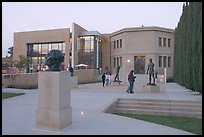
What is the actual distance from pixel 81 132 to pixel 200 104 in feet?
24.8

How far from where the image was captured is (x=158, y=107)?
41.9 feet

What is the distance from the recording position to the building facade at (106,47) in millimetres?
43688

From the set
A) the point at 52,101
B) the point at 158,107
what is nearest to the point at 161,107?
the point at 158,107

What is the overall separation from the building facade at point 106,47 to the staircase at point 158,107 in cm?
2592

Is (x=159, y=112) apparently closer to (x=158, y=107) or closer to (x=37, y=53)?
(x=158, y=107)

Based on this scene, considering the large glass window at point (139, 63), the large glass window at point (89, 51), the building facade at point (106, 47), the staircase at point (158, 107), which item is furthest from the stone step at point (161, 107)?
the large glass window at point (89, 51)

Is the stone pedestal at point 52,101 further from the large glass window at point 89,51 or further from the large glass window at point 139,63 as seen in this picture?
the large glass window at point 89,51

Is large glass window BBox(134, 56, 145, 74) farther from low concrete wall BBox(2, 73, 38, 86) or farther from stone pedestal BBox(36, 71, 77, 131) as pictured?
stone pedestal BBox(36, 71, 77, 131)

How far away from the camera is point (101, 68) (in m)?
48.8

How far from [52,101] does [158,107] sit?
688 centimetres

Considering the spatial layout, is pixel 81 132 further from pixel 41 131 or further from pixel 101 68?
pixel 101 68

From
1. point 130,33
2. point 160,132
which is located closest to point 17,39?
point 130,33

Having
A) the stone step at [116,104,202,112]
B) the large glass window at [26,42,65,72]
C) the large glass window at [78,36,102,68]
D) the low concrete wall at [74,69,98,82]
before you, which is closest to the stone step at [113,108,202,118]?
the stone step at [116,104,202,112]

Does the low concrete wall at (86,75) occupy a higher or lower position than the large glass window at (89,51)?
lower
